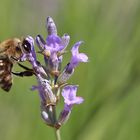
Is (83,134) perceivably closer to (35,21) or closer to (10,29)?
(10,29)

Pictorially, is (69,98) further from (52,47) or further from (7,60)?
(7,60)

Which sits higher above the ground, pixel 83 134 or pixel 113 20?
pixel 113 20

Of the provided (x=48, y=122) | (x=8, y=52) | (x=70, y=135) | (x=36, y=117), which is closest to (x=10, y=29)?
(x=36, y=117)

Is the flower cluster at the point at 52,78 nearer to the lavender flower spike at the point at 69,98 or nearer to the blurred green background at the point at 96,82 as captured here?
the lavender flower spike at the point at 69,98

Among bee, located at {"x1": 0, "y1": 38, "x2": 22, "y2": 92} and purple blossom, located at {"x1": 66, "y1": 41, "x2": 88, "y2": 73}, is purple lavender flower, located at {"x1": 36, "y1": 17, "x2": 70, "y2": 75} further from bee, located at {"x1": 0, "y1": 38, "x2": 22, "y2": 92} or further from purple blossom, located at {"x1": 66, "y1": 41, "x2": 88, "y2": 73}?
bee, located at {"x1": 0, "y1": 38, "x2": 22, "y2": 92}

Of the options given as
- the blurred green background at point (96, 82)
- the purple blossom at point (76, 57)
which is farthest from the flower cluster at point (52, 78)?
the blurred green background at point (96, 82)

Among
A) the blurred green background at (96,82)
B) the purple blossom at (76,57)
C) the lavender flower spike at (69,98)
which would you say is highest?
the purple blossom at (76,57)
